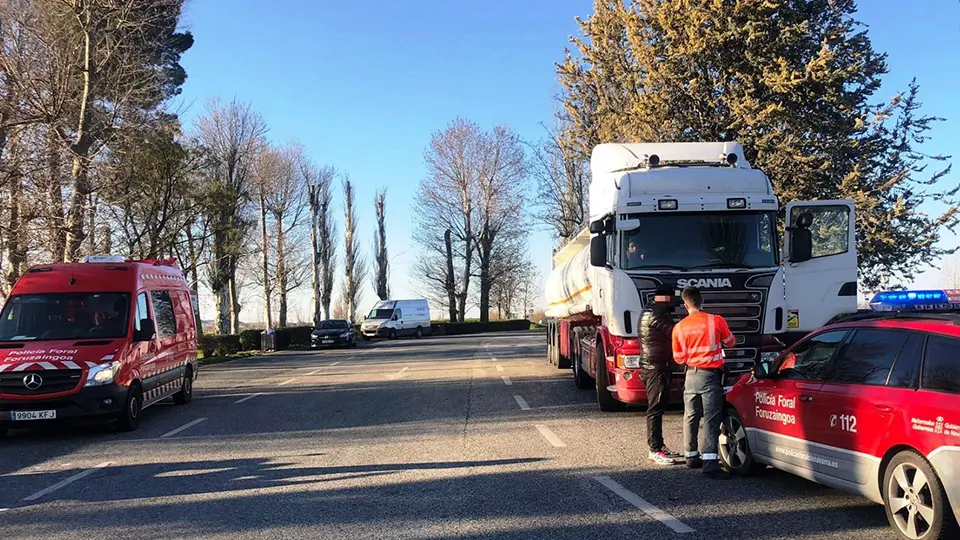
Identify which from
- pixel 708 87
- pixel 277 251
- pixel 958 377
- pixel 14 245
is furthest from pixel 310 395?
pixel 277 251

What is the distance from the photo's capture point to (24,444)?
33.5 feet

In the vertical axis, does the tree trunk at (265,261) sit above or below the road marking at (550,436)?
above

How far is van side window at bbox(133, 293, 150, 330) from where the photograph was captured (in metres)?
11.5

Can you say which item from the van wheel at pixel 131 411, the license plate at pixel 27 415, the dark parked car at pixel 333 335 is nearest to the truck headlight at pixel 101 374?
the van wheel at pixel 131 411

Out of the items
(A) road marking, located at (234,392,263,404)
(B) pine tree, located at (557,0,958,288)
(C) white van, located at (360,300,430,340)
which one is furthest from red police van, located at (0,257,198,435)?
(C) white van, located at (360,300,430,340)

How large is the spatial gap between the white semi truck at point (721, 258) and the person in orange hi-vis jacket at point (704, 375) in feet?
7.47

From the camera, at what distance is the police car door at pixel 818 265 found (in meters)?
10.2

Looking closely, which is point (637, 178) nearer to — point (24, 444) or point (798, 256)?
point (798, 256)

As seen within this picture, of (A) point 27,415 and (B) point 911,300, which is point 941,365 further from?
(A) point 27,415

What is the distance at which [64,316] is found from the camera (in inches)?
447

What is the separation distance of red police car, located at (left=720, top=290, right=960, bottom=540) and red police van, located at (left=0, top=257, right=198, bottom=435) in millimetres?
8615

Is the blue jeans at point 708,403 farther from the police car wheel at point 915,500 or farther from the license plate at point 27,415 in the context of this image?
the license plate at point 27,415

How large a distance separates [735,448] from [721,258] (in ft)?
11.0

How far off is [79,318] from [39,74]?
1029 cm
